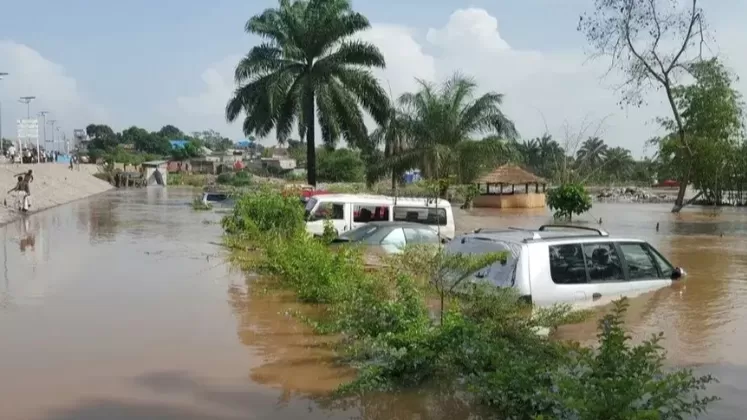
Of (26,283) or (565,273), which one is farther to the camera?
(26,283)

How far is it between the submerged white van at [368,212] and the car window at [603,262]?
27.4 feet

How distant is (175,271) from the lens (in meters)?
14.9

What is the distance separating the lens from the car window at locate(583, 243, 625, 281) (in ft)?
29.2

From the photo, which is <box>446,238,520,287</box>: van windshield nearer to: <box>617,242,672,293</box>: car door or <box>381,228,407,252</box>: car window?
<box>617,242,672,293</box>: car door

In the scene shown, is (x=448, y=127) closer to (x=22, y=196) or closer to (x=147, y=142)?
(x=22, y=196)

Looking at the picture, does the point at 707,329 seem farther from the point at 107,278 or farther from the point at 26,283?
the point at 26,283

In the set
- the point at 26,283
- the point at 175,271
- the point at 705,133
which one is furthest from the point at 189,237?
the point at 705,133

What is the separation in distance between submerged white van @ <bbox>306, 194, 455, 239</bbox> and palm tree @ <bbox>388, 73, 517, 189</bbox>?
19206mm

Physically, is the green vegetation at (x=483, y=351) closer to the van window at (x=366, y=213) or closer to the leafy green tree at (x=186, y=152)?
the van window at (x=366, y=213)

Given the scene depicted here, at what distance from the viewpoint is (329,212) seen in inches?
737

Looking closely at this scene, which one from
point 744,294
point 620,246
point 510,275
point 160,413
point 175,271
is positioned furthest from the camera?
point 175,271

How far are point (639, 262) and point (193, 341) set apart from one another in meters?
5.84

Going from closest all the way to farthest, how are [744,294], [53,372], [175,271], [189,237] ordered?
[53,372] → [744,294] → [175,271] → [189,237]

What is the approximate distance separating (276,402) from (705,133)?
134ft
